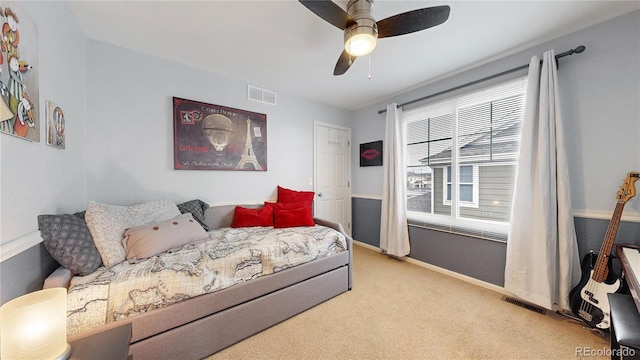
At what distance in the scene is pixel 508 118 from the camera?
92.0 inches

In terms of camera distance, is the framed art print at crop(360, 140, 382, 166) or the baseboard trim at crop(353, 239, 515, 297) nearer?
the baseboard trim at crop(353, 239, 515, 297)

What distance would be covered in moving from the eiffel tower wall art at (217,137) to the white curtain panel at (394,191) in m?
1.84

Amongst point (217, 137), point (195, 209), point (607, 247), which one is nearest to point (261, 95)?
point (217, 137)

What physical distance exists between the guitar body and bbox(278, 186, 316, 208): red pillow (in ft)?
8.81

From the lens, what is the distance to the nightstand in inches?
32.9

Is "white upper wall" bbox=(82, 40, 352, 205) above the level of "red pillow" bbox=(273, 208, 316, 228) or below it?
above

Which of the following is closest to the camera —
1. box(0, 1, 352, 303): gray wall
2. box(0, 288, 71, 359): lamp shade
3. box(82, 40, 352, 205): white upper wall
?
box(0, 288, 71, 359): lamp shade

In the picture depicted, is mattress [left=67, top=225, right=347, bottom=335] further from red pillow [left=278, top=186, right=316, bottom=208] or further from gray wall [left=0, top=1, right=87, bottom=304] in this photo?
red pillow [left=278, top=186, right=316, bottom=208]

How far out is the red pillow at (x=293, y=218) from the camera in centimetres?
265

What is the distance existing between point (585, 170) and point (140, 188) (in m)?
4.19

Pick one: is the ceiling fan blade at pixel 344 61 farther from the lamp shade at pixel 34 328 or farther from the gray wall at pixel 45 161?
the lamp shade at pixel 34 328

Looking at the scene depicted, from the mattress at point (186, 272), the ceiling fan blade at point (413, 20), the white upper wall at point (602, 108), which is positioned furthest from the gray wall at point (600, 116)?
the mattress at point (186, 272)

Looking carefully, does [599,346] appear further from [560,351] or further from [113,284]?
[113,284]

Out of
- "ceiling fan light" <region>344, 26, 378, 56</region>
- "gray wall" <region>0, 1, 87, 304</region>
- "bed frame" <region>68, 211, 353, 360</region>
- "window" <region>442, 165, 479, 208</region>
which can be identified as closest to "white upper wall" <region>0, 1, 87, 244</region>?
"gray wall" <region>0, 1, 87, 304</region>
